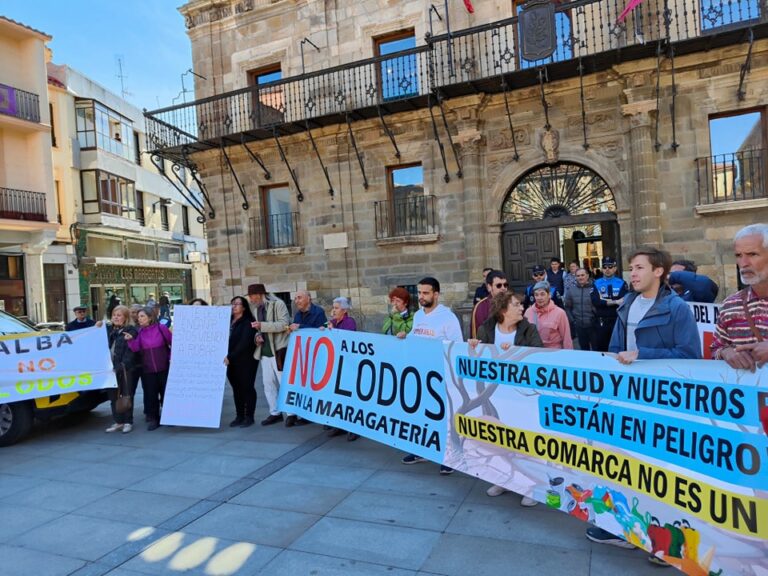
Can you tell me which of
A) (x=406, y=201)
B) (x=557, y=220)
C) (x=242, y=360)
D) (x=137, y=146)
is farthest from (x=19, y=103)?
(x=557, y=220)

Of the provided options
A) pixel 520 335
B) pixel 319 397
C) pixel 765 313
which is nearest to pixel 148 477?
pixel 319 397

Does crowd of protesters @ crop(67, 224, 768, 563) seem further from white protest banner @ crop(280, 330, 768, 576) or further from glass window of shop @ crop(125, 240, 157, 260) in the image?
glass window of shop @ crop(125, 240, 157, 260)

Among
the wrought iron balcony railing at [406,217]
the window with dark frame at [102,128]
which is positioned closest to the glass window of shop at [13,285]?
the window with dark frame at [102,128]

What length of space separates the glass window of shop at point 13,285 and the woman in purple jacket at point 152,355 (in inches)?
701

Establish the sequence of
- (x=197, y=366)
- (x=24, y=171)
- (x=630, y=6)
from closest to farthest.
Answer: (x=197, y=366), (x=630, y=6), (x=24, y=171)

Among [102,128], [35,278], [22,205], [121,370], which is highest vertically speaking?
[102,128]

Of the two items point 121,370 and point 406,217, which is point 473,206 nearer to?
point 406,217

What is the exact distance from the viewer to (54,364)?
21.2 feet

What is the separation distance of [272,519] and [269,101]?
512 inches

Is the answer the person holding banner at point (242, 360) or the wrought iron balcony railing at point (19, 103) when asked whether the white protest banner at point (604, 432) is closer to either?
the person holding banner at point (242, 360)

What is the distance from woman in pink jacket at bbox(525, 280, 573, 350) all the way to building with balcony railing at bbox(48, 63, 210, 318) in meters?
19.1

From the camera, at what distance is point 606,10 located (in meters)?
11.0

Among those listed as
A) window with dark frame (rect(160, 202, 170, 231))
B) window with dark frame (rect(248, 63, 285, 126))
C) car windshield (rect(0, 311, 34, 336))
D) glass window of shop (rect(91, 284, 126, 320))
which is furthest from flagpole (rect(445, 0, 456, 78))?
window with dark frame (rect(160, 202, 170, 231))

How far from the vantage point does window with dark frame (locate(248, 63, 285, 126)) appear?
14.5 meters
